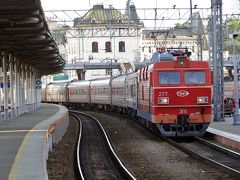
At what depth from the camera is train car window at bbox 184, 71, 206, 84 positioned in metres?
22.3

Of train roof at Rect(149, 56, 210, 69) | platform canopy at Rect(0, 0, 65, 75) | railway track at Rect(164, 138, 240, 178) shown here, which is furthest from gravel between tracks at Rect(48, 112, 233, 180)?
platform canopy at Rect(0, 0, 65, 75)

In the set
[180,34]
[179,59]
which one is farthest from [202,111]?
[180,34]

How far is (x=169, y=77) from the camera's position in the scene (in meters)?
22.3

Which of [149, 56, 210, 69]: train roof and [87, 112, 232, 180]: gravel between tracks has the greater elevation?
[149, 56, 210, 69]: train roof

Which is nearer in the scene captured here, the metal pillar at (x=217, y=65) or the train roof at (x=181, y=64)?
the train roof at (x=181, y=64)

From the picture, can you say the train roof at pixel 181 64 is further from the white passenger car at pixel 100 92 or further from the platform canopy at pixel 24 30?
the white passenger car at pixel 100 92

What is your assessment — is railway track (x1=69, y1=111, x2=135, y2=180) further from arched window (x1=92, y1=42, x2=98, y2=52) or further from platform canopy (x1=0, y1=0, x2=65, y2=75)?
arched window (x1=92, y1=42, x2=98, y2=52)

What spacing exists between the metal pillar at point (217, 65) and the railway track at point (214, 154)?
8.72 meters

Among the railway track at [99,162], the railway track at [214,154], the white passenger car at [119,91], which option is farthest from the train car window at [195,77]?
the white passenger car at [119,91]

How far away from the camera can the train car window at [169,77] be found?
72.7 ft

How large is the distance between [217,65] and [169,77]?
10.1m

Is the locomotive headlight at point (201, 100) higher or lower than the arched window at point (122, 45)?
lower

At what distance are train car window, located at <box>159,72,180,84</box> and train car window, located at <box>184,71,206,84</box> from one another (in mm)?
343

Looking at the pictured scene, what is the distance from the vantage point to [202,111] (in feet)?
72.1
